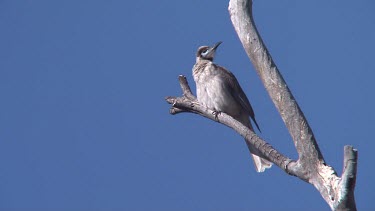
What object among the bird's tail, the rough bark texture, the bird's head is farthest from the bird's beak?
the rough bark texture

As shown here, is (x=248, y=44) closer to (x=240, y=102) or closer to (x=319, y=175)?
(x=319, y=175)

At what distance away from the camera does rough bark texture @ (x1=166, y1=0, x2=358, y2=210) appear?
19.3 ft

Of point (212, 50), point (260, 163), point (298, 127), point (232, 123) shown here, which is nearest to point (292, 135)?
point (298, 127)

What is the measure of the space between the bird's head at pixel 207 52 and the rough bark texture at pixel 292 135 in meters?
3.20

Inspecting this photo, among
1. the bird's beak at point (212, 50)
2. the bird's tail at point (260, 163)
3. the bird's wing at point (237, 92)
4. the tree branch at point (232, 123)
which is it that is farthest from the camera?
the bird's beak at point (212, 50)

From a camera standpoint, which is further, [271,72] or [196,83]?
[196,83]

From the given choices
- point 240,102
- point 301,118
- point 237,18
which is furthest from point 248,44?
point 240,102

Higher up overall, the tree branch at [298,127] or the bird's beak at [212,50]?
the bird's beak at [212,50]

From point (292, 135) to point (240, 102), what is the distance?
3301mm

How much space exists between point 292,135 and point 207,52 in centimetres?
432

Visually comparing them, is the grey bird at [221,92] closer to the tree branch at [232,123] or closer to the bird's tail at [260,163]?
the bird's tail at [260,163]

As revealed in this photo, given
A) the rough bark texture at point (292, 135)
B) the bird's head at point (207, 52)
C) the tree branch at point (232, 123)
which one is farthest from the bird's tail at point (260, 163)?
the bird's head at point (207, 52)

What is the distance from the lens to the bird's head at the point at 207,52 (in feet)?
35.4

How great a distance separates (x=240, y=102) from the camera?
10.0 meters
